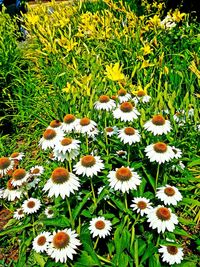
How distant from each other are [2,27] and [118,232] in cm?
408

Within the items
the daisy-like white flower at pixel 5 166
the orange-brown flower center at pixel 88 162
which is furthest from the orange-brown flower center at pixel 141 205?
the daisy-like white flower at pixel 5 166

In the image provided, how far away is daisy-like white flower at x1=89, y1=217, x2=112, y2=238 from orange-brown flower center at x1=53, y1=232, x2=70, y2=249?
20cm

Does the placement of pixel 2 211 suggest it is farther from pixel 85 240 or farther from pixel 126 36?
pixel 126 36

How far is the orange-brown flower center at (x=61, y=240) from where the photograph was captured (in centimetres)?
151

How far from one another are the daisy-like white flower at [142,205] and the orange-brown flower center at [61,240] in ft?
1.34

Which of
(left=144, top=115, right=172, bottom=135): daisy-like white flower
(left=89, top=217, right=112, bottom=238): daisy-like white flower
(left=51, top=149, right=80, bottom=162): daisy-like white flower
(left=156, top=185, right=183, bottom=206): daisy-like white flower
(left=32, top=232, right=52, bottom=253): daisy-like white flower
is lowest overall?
(left=32, top=232, right=52, bottom=253): daisy-like white flower

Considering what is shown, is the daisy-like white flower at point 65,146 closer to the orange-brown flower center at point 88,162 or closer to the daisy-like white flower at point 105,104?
the orange-brown flower center at point 88,162

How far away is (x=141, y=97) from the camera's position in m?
2.33

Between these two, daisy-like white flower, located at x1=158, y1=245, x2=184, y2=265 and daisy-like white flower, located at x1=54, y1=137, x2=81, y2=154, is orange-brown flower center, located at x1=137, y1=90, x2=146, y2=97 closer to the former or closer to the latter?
daisy-like white flower, located at x1=54, y1=137, x2=81, y2=154

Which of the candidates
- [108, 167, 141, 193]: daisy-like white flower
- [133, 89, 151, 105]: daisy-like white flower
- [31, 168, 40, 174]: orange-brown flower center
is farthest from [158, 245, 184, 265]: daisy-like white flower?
[133, 89, 151, 105]: daisy-like white flower

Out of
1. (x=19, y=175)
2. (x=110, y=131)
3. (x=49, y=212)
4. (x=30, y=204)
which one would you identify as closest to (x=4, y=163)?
(x=19, y=175)

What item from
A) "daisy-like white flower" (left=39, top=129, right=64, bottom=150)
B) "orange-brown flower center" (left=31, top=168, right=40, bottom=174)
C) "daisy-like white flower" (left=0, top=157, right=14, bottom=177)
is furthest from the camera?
"orange-brown flower center" (left=31, top=168, right=40, bottom=174)

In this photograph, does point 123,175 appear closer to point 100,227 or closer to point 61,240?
point 100,227

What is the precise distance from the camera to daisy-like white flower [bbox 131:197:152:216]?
67.5 inches
